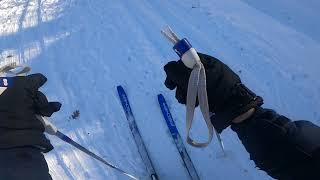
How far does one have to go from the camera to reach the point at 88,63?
25.0 ft

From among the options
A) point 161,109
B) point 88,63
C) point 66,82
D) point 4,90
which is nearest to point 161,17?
point 88,63

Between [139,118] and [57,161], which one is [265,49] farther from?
[57,161]

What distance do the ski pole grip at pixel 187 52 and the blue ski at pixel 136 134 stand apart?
93.9 inches

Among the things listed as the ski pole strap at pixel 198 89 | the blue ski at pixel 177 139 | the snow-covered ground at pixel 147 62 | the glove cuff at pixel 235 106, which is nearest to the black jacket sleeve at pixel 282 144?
the glove cuff at pixel 235 106

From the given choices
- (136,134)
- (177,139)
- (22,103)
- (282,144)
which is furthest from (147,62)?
(282,144)

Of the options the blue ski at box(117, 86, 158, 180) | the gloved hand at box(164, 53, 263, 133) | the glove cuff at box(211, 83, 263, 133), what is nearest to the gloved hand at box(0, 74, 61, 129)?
the gloved hand at box(164, 53, 263, 133)

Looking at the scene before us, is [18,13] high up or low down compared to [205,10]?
down

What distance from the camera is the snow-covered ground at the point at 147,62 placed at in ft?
17.4

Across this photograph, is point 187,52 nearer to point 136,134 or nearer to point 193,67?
point 193,67

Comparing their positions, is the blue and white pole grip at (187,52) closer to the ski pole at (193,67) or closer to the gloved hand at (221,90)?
the ski pole at (193,67)

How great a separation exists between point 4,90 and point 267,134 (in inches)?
73.1

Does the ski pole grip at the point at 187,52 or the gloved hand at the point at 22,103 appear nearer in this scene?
the ski pole grip at the point at 187,52

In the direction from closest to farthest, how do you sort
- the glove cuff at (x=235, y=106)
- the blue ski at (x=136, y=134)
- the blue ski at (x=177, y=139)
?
the glove cuff at (x=235, y=106) → the blue ski at (x=177, y=139) → the blue ski at (x=136, y=134)

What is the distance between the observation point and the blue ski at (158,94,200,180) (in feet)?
16.1
